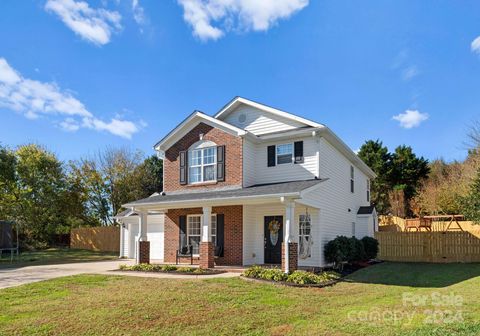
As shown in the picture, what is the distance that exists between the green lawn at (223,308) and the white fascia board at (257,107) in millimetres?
7517

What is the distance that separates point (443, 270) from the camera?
16.8 metres

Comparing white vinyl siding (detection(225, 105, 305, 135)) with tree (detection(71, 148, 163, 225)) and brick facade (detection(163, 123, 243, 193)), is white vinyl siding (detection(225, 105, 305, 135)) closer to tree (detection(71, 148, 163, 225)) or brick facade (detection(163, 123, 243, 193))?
brick facade (detection(163, 123, 243, 193))

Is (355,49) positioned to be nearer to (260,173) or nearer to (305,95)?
(305,95)

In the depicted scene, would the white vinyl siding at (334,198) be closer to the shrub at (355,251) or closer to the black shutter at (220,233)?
the shrub at (355,251)

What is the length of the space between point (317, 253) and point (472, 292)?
6.57 meters

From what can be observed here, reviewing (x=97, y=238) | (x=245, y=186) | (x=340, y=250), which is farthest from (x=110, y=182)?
(x=340, y=250)

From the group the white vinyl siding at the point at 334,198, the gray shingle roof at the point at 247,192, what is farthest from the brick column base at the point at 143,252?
the white vinyl siding at the point at 334,198

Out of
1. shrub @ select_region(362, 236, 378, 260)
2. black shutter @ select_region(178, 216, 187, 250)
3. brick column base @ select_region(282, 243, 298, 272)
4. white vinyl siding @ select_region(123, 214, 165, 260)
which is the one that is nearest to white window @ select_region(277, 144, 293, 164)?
brick column base @ select_region(282, 243, 298, 272)

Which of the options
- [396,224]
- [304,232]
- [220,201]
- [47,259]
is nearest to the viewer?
[220,201]

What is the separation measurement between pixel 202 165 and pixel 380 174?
75.7 feet

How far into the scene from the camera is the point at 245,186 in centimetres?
1752

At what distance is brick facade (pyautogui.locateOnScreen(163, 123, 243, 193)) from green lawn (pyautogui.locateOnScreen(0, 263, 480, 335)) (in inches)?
234

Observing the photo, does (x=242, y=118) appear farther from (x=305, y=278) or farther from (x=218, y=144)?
(x=305, y=278)

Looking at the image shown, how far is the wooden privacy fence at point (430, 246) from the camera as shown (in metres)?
20.7
